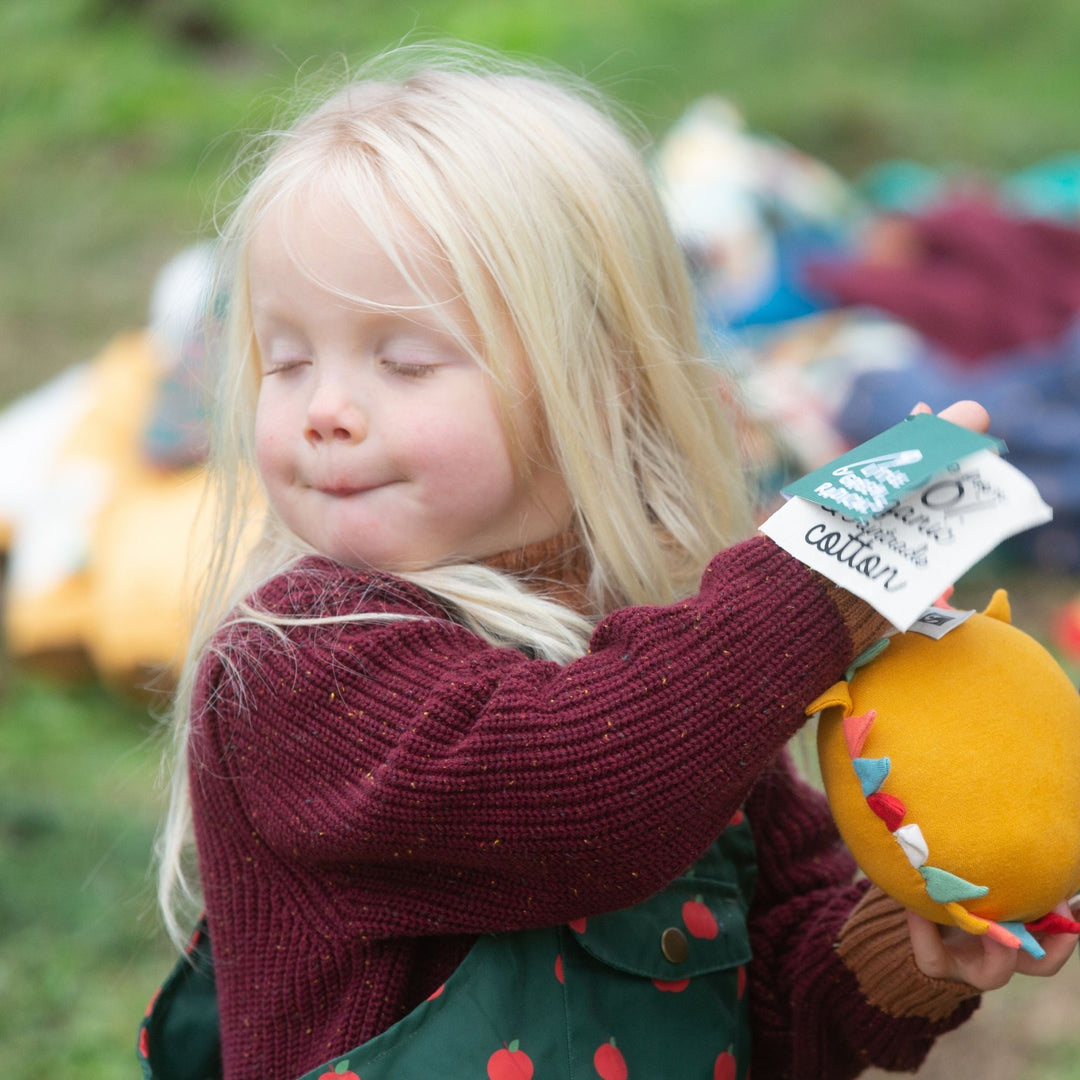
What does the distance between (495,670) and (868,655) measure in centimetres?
32

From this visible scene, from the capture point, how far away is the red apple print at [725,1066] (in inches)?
53.6

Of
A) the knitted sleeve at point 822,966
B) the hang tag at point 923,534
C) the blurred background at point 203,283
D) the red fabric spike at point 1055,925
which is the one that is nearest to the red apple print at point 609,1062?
the knitted sleeve at point 822,966

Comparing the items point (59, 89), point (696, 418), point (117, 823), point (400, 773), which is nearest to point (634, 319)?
point (696, 418)

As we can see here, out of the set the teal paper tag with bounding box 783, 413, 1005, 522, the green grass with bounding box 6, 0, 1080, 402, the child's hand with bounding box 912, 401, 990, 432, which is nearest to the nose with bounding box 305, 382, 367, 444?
the teal paper tag with bounding box 783, 413, 1005, 522

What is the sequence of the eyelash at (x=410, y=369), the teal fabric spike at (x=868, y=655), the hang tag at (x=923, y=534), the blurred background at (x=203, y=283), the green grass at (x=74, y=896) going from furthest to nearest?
the blurred background at (x=203, y=283) < the green grass at (x=74, y=896) < the eyelash at (x=410, y=369) < the teal fabric spike at (x=868, y=655) < the hang tag at (x=923, y=534)

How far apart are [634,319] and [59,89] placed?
22.2 feet

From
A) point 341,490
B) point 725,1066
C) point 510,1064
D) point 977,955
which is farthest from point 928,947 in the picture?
point 341,490

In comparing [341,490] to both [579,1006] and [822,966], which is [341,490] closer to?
[579,1006]

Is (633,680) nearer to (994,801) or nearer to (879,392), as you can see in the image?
(994,801)

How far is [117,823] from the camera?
9.28 feet

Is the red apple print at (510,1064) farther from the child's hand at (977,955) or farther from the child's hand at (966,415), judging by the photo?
the child's hand at (966,415)

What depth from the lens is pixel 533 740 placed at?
113 centimetres

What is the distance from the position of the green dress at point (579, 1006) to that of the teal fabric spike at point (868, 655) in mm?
333

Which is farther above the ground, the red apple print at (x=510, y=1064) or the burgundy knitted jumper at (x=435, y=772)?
the burgundy knitted jumper at (x=435, y=772)
